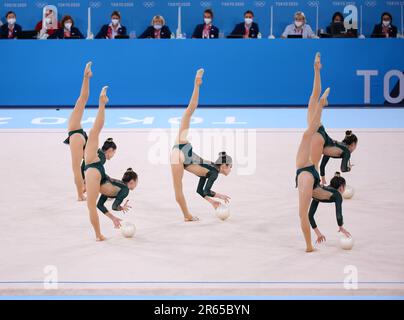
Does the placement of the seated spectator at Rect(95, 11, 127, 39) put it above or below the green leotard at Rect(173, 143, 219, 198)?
above

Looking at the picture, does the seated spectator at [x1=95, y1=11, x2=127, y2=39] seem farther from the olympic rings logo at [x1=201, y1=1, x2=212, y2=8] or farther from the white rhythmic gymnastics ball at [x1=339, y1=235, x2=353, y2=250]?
the white rhythmic gymnastics ball at [x1=339, y1=235, x2=353, y2=250]

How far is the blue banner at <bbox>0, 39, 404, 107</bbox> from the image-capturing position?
1769 cm

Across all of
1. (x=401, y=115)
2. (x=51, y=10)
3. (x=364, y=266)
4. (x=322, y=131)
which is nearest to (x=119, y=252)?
(x=364, y=266)

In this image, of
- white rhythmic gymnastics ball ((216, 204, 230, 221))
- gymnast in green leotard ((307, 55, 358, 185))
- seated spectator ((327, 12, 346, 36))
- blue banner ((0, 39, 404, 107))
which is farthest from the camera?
seated spectator ((327, 12, 346, 36))

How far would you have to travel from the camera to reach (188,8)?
66.2ft

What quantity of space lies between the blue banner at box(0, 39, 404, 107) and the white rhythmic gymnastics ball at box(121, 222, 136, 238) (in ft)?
32.9

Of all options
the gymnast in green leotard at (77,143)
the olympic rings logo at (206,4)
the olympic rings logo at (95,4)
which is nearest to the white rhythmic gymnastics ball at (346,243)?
the gymnast in green leotard at (77,143)

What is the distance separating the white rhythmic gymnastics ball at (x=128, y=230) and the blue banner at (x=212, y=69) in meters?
10.0

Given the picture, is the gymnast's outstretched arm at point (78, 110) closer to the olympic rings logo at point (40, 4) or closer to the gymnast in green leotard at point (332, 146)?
the gymnast in green leotard at point (332, 146)

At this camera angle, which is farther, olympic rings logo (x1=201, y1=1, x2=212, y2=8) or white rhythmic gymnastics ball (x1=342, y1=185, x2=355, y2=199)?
olympic rings logo (x1=201, y1=1, x2=212, y2=8)

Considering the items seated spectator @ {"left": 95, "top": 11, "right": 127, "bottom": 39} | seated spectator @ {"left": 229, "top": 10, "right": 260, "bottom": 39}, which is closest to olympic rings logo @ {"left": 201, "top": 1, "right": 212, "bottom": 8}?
seated spectator @ {"left": 229, "top": 10, "right": 260, "bottom": 39}

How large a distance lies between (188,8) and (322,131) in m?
11.2

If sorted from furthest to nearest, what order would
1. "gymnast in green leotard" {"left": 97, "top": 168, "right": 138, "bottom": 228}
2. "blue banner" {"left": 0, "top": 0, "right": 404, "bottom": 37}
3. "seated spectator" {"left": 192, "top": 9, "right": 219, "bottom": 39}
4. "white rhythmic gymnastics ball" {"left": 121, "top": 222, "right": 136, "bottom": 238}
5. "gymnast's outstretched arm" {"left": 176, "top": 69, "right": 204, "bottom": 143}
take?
1. "blue banner" {"left": 0, "top": 0, "right": 404, "bottom": 37}
2. "seated spectator" {"left": 192, "top": 9, "right": 219, "bottom": 39}
3. "gymnast's outstretched arm" {"left": 176, "top": 69, "right": 204, "bottom": 143}
4. "white rhythmic gymnastics ball" {"left": 121, "top": 222, "right": 136, "bottom": 238}
5. "gymnast in green leotard" {"left": 97, "top": 168, "right": 138, "bottom": 228}

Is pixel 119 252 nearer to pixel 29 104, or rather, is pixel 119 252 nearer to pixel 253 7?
pixel 29 104
